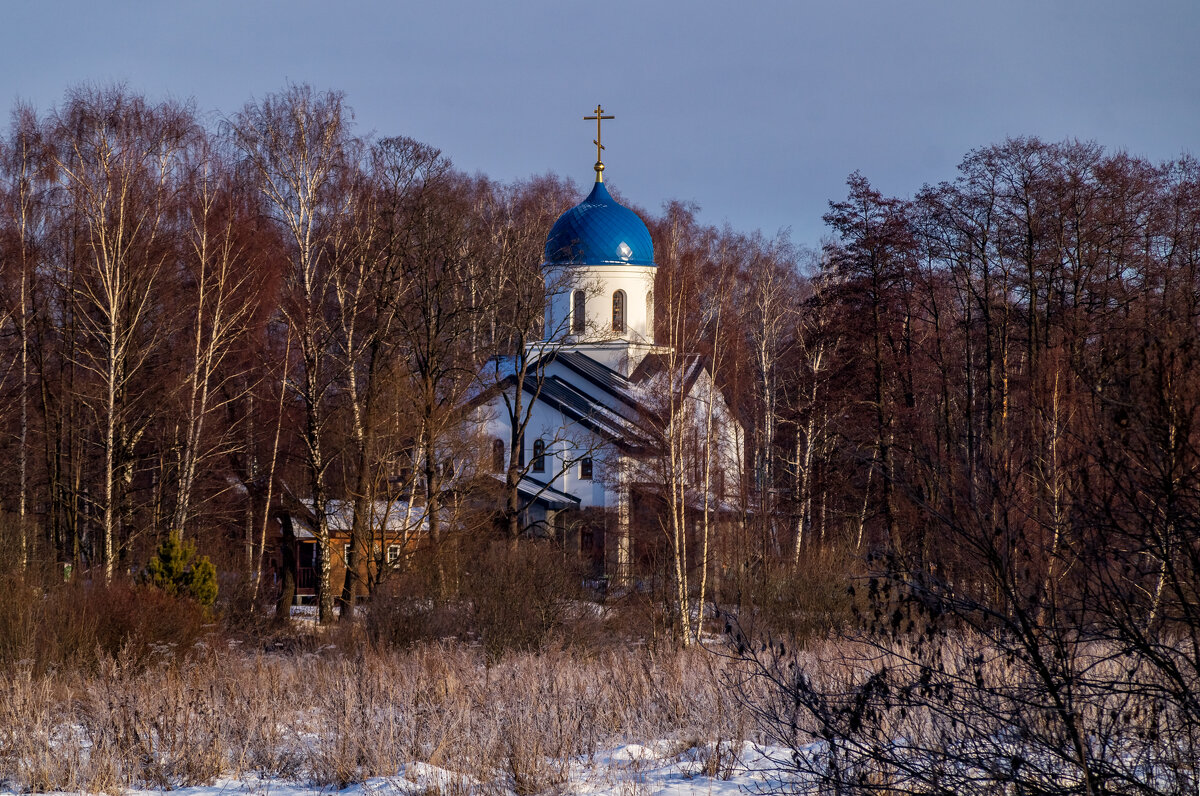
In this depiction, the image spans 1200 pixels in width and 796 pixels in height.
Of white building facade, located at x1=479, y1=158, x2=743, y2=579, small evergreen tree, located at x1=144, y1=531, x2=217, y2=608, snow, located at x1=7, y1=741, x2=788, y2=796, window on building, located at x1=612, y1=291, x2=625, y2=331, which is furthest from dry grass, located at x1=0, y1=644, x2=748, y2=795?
window on building, located at x1=612, y1=291, x2=625, y2=331

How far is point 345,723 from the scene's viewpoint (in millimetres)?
8133

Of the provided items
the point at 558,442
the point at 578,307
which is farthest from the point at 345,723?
the point at 578,307

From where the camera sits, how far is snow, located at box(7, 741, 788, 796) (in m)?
7.09

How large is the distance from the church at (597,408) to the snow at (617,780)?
1575cm

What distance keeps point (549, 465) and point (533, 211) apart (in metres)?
11.9

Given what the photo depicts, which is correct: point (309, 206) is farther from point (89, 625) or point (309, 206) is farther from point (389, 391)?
point (89, 625)

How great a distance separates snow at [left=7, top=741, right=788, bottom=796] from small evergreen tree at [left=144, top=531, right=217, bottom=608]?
27.5ft

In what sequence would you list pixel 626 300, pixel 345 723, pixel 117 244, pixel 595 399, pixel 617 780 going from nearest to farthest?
pixel 617 780, pixel 345 723, pixel 117 244, pixel 595 399, pixel 626 300

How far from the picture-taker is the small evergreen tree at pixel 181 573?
51.7 ft

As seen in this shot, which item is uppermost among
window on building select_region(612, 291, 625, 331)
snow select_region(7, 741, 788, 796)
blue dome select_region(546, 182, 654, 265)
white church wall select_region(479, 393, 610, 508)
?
blue dome select_region(546, 182, 654, 265)

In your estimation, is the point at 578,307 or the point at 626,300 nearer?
the point at 626,300

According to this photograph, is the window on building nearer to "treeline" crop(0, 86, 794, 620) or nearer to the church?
the church

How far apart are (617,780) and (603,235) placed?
25.6 m

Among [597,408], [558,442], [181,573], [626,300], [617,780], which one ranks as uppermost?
[626,300]
